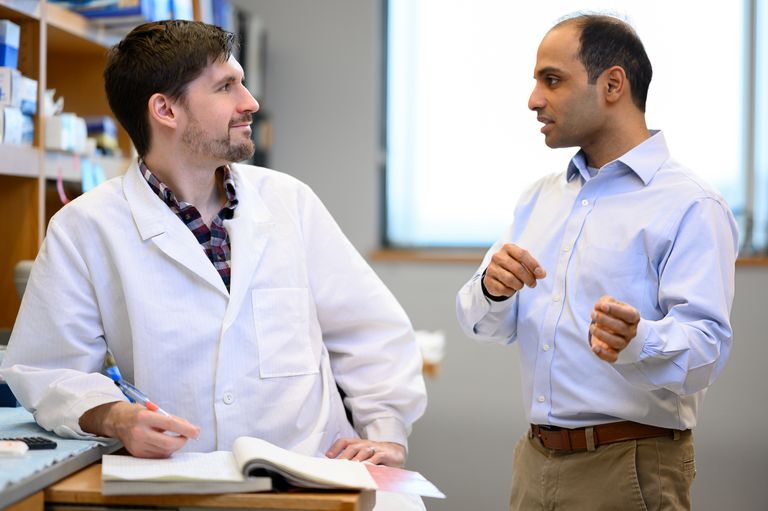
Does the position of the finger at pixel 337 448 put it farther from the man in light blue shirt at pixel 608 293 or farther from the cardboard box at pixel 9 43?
the cardboard box at pixel 9 43

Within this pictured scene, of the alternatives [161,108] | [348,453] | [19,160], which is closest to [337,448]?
[348,453]

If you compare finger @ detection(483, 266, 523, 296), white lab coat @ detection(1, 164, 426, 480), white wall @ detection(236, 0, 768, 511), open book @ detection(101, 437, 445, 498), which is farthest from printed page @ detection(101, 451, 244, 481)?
white wall @ detection(236, 0, 768, 511)

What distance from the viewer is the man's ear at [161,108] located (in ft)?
5.19

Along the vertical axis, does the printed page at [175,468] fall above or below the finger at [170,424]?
below

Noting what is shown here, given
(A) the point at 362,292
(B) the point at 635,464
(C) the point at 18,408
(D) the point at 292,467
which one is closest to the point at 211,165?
(A) the point at 362,292

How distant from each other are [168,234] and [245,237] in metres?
0.13

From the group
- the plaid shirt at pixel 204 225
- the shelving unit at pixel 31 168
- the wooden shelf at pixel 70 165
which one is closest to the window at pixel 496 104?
the wooden shelf at pixel 70 165

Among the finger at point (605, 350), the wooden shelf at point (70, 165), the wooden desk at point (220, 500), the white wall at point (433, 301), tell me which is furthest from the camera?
the white wall at point (433, 301)

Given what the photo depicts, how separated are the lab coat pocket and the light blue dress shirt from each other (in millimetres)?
341

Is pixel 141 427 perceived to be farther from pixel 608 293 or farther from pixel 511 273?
pixel 608 293

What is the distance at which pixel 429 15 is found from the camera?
12.1ft

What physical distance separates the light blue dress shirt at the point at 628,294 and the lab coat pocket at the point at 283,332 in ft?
1.12

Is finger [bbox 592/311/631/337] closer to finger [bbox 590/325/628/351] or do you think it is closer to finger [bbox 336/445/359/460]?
finger [bbox 590/325/628/351]

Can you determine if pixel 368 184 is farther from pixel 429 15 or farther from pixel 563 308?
pixel 563 308
